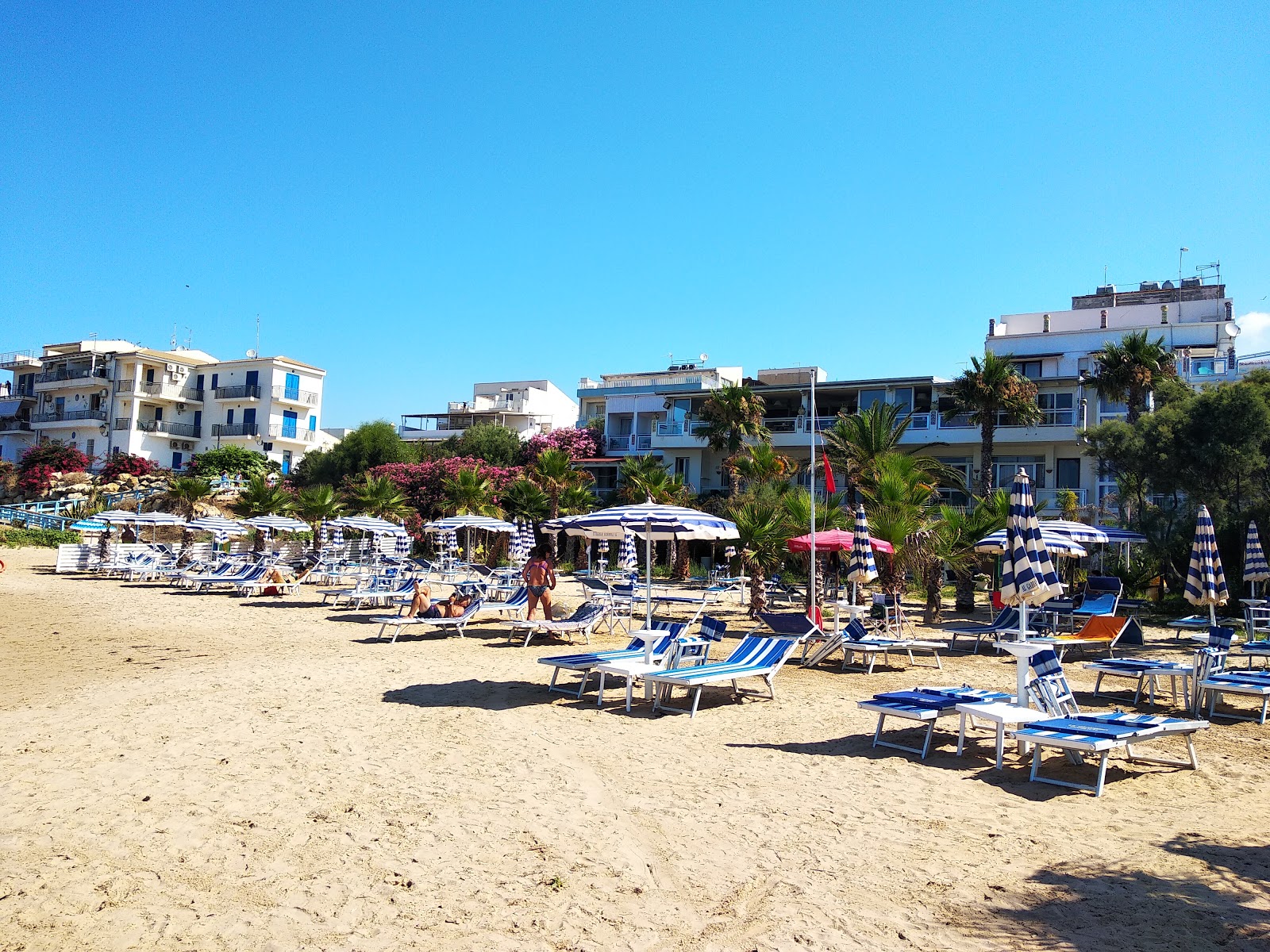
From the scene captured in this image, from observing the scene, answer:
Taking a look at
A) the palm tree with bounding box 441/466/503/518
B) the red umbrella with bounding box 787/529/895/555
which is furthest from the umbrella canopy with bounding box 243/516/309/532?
the red umbrella with bounding box 787/529/895/555

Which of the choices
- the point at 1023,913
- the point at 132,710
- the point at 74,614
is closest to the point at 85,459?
the point at 74,614

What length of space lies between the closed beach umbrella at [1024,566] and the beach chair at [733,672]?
2.79 m

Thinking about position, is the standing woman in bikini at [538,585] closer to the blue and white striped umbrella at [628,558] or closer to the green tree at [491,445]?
the blue and white striped umbrella at [628,558]

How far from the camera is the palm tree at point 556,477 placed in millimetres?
33625

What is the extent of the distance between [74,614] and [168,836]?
1427cm

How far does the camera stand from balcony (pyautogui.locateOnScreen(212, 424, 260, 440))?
173ft

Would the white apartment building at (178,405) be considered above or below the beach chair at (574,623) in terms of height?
above

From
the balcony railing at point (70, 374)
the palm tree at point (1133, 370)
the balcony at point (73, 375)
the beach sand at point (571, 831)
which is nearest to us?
the beach sand at point (571, 831)

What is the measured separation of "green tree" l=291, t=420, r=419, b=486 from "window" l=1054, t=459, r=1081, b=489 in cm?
3002

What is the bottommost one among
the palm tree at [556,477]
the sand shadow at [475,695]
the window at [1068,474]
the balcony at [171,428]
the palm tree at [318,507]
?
the sand shadow at [475,695]

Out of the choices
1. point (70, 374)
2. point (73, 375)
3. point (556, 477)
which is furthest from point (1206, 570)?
point (70, 374)

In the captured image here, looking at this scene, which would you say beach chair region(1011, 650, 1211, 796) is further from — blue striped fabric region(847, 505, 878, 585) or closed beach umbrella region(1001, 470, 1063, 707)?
blue striped fabric region(847, 505, 878, 585)

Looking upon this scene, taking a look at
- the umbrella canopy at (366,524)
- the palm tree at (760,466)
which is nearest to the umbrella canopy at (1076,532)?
the palm tree at (760,466)

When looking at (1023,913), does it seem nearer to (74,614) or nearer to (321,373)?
(74,614)
